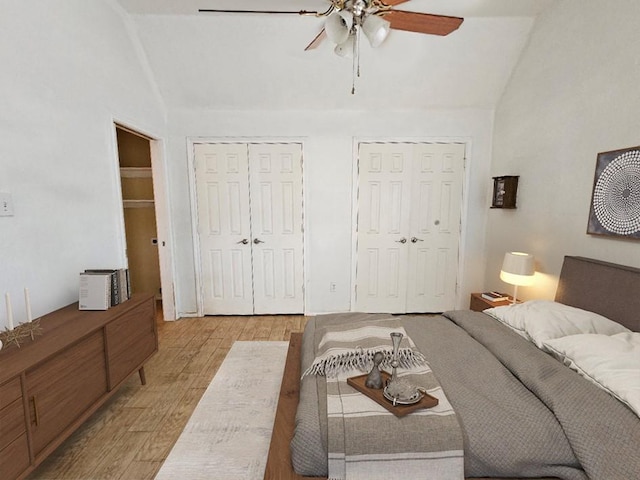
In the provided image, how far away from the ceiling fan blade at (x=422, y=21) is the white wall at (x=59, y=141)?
2.08 meters

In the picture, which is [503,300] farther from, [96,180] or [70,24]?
[70,24]

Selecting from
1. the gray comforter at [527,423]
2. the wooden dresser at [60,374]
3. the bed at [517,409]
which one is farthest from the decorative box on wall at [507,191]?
the wooden dresser at [60,374]

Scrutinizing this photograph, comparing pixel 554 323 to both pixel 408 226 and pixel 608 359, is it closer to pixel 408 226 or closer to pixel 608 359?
pixel 608 359

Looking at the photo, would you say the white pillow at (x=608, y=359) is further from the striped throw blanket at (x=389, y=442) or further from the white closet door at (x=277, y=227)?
the white closet door at (x=277, y=227)

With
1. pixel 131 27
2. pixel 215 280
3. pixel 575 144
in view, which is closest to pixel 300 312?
pixel 215 280

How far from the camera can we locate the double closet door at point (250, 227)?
3.50 m

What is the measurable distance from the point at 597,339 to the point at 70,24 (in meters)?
3.68

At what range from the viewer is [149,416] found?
6.46 ft

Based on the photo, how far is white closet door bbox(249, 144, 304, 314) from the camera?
3.50 metres

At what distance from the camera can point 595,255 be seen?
7.02ft

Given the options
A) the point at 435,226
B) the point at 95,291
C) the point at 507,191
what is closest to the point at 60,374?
the point at 95,291

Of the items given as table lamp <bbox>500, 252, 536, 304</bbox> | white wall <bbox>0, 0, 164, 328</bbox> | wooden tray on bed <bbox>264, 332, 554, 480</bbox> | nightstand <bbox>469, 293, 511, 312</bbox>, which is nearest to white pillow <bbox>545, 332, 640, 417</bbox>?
wooden tray on bed <bbox>264, 332, 554, 480</bbox>

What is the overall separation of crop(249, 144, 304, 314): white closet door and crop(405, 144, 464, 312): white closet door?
54.8 inches

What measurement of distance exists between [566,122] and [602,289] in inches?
52.6
